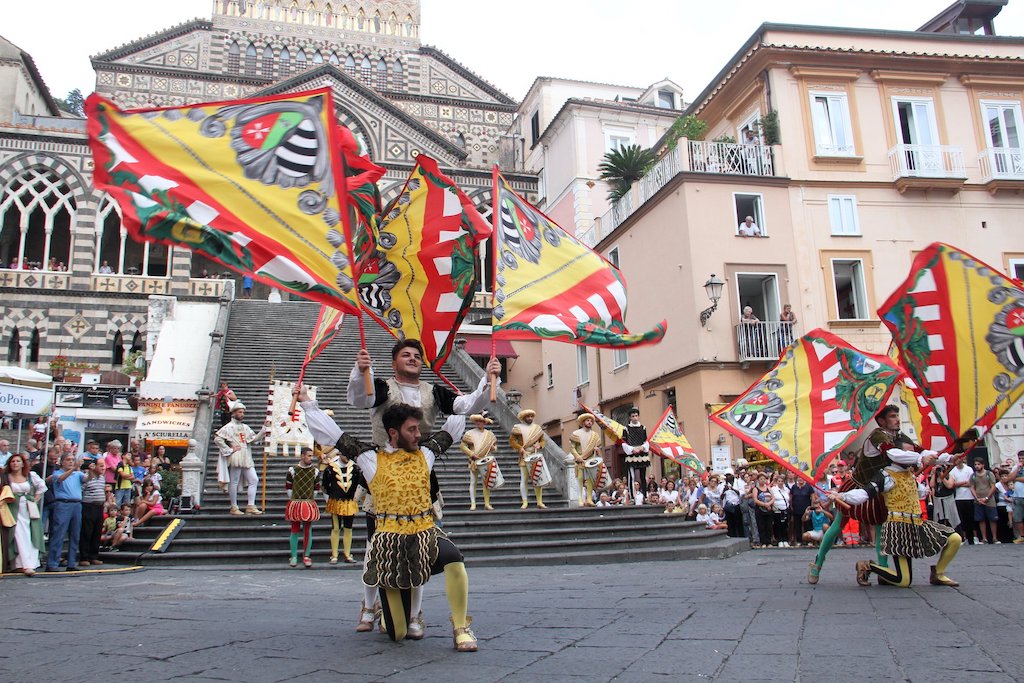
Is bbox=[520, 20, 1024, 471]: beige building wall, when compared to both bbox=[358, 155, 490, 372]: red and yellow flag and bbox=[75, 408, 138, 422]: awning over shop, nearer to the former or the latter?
bbox=[358, 155, 490, 372]: red and yellow flag

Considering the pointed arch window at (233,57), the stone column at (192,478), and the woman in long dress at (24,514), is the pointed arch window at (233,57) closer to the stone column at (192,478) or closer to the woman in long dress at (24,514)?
the stone column at (192,478)

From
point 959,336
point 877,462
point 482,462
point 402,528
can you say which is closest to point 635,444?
point 482,462

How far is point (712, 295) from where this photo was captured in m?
21.7

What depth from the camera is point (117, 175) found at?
5496mm

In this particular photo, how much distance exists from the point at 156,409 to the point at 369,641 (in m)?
20.4

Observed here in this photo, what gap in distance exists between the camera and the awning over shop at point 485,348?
34625mm

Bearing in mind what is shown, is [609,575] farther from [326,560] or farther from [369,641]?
[369,641]

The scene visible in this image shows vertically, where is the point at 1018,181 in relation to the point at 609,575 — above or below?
above

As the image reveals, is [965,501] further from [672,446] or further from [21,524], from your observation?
[21,524]

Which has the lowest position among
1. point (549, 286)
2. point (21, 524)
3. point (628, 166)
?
point (21, 524)

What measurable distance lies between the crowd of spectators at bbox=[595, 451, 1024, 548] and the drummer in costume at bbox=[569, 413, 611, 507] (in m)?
0.53

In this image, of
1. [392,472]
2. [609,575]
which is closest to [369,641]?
[392,472]

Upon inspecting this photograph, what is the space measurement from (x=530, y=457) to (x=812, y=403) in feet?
26.0

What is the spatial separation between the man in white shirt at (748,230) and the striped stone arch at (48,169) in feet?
95.1
